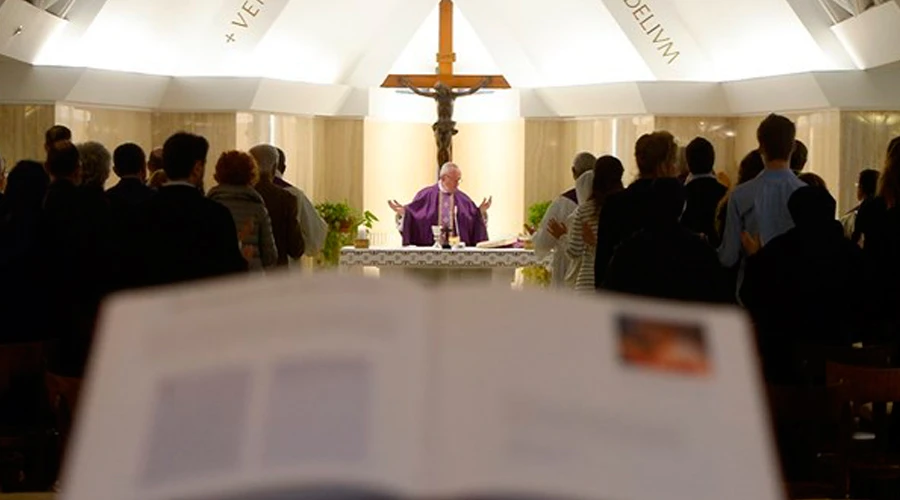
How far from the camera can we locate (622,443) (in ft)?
4.52

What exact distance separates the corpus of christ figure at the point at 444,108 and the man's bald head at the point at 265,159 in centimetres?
701

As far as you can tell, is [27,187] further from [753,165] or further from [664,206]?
[753,165]

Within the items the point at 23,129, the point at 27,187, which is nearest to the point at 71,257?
the point at 27,187

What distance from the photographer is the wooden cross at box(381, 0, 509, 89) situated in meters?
16.2

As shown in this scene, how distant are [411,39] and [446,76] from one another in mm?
1401

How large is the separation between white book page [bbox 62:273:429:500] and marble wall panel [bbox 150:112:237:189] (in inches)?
551

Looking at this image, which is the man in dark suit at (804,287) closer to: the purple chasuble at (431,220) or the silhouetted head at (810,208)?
the silhouetted head at (810,208)

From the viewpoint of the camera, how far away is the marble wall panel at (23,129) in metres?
13.5

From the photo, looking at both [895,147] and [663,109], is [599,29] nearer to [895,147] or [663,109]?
[663,109]

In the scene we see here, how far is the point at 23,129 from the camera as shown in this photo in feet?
44.3

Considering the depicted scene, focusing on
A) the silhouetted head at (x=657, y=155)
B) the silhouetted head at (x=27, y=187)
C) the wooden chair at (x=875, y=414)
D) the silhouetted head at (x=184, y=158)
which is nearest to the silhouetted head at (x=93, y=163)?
the silhouetted head at (x=27, y=187)

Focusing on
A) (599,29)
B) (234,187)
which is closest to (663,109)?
(599,29)

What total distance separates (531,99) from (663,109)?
174 centimetres

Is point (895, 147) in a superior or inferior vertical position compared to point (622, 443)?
superior
